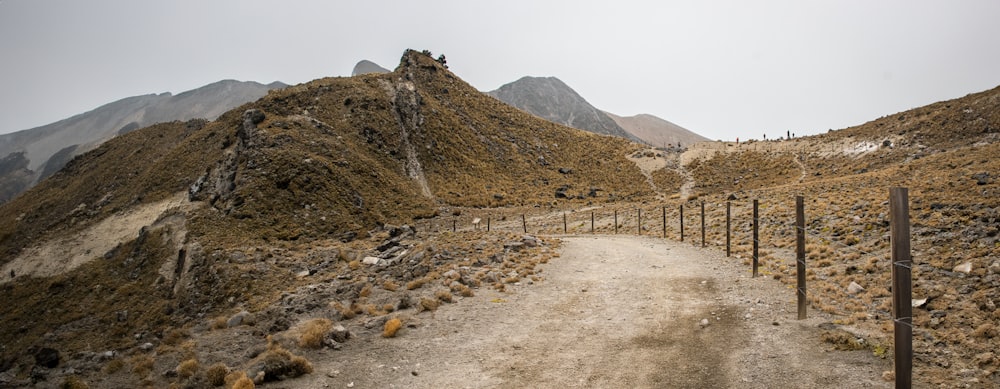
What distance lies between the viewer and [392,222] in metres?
45.0

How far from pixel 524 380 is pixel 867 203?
2293 centimetres

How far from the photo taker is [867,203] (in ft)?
72.2

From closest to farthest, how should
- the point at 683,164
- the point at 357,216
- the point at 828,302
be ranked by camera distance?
the point at 828,302, the point at 357,216, the point at 683,164

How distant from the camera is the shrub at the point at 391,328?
37.6ft

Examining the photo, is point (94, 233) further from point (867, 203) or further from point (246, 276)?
point (867, 203)

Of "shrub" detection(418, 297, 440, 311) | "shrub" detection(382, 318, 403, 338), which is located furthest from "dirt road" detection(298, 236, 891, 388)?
"shrub" detection(418, 297, 440, 311)

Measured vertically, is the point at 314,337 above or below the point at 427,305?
above

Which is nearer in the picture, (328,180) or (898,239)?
(898,239)

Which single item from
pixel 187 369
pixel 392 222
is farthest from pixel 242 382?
pixel 392 222

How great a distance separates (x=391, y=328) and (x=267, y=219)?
28.5 m

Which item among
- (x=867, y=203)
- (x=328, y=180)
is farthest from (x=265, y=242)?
(x=867, y=203)

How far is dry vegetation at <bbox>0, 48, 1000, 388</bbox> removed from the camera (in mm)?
11719

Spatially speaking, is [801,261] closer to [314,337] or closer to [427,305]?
[427,305]

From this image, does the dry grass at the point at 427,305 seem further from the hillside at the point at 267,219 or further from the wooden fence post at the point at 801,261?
the wooden fence post at the point at 801,261
